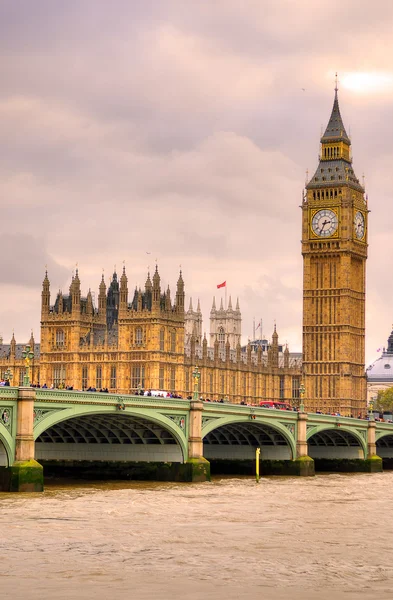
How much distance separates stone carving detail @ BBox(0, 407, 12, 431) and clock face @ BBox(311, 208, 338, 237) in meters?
90.7

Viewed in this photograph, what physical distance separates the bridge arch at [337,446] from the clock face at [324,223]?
48.9 m

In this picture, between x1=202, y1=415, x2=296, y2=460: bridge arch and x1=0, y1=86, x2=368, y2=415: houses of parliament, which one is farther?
x1=0, y1=86, x2=368, y2=415: houses of parliament

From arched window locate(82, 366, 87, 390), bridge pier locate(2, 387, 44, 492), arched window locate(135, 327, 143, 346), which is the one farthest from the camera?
arched window locate(82, 366, 87, 390)

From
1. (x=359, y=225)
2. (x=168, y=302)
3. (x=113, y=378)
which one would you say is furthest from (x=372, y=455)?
(x=359, y=225)

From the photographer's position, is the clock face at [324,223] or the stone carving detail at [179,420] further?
the clock face at [324,223]

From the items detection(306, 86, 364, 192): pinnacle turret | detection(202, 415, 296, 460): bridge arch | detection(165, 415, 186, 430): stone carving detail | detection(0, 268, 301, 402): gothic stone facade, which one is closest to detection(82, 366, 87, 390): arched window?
detection(0, 268, 301, 402): gothic stone facade

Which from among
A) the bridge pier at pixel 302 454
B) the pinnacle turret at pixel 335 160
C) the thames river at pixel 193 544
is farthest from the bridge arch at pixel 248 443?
the pinnacle turret at pixel 335 160

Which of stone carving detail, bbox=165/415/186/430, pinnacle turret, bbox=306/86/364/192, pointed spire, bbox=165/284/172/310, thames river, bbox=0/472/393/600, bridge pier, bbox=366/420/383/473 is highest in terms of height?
pinnacle turret, bbox=306/86/364/192

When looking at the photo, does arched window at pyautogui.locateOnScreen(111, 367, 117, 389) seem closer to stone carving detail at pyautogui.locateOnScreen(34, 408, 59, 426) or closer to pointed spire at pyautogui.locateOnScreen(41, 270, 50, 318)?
pointed spire at pyautogui.locateOnScreen(41, 270, 50, 318)

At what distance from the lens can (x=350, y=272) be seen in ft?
475

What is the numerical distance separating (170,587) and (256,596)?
7.82 feet

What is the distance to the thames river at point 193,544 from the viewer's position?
109 feet

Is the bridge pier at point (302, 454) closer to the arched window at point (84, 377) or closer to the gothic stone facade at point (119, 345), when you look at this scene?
the gothic stone facade at point (119, 345)

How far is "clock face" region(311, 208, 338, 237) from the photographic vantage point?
146 m
